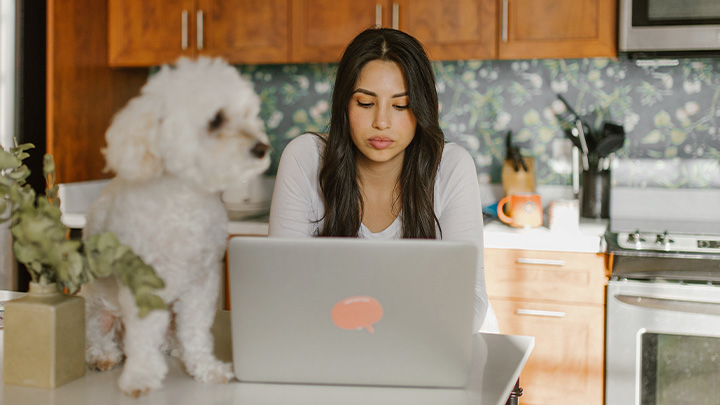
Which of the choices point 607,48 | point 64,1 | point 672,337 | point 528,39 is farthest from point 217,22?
point 672,337

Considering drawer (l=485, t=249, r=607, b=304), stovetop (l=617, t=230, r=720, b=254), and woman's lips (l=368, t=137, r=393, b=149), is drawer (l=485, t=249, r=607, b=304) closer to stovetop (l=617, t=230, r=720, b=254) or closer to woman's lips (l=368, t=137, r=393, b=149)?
stovetop (l=617, t=230, r=720, b=254)

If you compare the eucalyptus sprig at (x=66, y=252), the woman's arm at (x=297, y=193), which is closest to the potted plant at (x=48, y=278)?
the eucalyptus sprig at (x=66, y=252)

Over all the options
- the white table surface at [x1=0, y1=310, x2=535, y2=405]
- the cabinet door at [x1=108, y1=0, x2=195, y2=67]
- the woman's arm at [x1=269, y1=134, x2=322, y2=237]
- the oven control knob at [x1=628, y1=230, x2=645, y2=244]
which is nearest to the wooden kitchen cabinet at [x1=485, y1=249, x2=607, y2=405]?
the oven control knob at [x1=628, y1=230, x2=645, y2=244]

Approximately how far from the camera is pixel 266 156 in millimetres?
829

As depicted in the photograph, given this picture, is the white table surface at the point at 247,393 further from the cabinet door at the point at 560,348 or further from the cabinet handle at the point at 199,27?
the cabinet handle at the point at 199,27

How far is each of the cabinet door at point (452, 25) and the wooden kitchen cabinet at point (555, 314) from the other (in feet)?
2.57

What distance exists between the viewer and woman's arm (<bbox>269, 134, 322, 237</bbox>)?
1.62 m

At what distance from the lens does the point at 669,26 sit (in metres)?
2.37

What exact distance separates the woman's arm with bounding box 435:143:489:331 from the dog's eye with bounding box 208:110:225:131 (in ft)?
2.86

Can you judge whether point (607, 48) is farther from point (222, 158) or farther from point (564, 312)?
point (222, 158)

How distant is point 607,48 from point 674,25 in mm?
230

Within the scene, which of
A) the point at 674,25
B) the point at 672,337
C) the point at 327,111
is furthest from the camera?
the point at 327,111

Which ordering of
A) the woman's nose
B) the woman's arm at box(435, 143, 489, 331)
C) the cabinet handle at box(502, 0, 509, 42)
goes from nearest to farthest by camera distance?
the woman's nose < the woman's arm at box(435, 143, 489, 331) < the cabinet handle at box(502, 0, 509, 42)

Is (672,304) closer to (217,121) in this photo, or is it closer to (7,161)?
(217,121)
